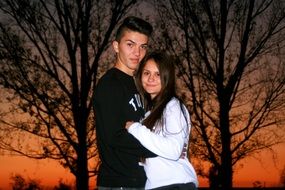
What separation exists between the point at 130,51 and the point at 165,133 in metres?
0.86

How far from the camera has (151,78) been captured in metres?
4.21

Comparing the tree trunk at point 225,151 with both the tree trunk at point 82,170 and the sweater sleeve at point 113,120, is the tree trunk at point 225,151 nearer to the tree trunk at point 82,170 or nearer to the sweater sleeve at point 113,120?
the tree trunk at point 82,170

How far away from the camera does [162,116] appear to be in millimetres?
3980

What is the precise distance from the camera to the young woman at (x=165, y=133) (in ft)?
12.4

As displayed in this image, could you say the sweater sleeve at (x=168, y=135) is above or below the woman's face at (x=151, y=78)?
below

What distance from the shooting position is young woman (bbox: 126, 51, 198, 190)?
379 cm

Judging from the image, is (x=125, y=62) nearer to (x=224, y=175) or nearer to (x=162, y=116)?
(x=162, y=116)

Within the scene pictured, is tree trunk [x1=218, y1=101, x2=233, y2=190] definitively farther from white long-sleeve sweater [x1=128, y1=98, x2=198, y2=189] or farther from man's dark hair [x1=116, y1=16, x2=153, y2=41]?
white long-sleeve sweater [x1=128, y1=98, x2=198, y2=189]

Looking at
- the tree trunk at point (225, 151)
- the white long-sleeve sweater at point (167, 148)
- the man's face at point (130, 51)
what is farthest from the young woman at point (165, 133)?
the tree trunk at point (225, 151)

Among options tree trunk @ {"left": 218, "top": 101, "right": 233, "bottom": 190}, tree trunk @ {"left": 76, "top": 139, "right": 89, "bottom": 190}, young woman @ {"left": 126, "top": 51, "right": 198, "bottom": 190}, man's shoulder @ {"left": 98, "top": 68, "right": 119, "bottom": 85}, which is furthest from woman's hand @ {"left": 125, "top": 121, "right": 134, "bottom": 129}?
tree trunk @ {"left": 218, "top": 101, "right": 233, "bottom": 190}

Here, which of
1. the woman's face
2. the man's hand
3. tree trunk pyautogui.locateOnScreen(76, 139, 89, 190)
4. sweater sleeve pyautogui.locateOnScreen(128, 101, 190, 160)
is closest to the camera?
sweater sleeve pyautogui.locateOnScreen(128, 101, 190, 160)

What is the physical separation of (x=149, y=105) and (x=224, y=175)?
28.1 ft

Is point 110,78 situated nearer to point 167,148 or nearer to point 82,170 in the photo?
point 167,148

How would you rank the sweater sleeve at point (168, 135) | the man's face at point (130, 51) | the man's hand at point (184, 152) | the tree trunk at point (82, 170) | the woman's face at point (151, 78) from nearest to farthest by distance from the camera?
the sweater sleeve at point (168, 135), the man's hand at point (184, 152), the woman's face at point (151, 78), the man's face at point (130, 51), the tree trunk at point (82, 170)
